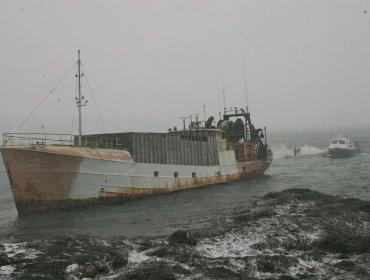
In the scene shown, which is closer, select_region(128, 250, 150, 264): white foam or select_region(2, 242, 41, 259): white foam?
select_region(128, 250, 150, 264): white foam

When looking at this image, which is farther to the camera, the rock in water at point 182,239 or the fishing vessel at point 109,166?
the fishing vessel at point 109,166

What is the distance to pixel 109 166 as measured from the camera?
24375 millimetres

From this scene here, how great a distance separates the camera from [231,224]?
18.7m

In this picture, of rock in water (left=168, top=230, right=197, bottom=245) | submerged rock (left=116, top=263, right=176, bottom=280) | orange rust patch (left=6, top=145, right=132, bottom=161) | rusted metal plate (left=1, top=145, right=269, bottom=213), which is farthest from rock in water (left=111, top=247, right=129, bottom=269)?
orange rust patch (left=6, top=145, right=132, bottom=161)

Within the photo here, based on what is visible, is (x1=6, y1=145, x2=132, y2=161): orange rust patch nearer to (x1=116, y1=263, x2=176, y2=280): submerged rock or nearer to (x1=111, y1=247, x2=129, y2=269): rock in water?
(x1=111, y1=247, x2=129, y2=269): rock in water

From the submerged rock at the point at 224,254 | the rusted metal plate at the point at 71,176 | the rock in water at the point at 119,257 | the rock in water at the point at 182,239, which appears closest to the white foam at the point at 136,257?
the submerged rock at the point at 224,254

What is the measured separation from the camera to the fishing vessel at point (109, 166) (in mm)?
22281

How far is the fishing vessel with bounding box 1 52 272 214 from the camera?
22.3 m

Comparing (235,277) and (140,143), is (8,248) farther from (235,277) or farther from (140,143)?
(140,143)

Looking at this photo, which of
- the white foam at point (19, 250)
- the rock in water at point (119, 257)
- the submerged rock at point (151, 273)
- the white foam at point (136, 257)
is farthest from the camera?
the white foam at point (19, 250)

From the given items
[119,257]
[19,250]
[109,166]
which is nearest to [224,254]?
[119,257]

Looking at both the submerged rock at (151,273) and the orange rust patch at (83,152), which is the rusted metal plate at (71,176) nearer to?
the orange rust patch at (83,152)

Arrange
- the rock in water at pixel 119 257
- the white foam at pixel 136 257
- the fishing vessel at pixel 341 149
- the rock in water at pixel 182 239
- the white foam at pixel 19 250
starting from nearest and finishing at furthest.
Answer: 1. the rock in water at pixel 119 257
2. the white foam at pixel 136 257
3. the white foam at pixel 19 250
4. the rock in water at pixel 182 239
5. the fishing vessel at pixel 341 149

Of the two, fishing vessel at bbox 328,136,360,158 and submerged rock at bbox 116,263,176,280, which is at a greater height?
fishing vessel at bbox 328,136,360,158
